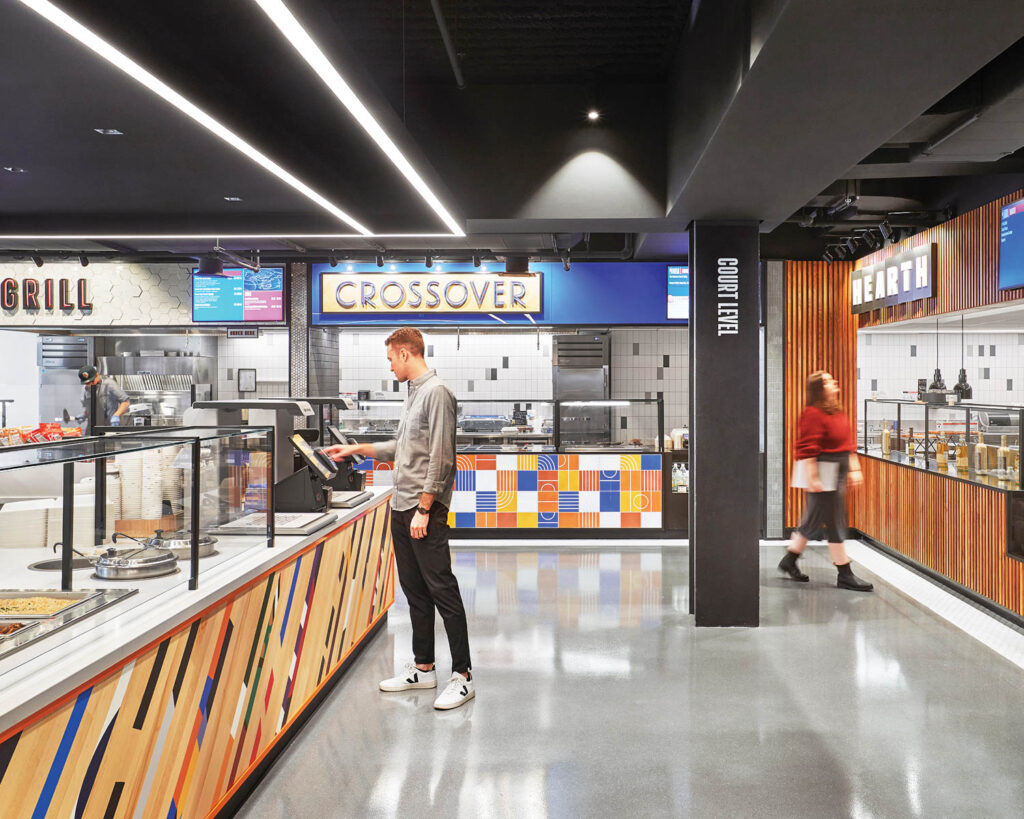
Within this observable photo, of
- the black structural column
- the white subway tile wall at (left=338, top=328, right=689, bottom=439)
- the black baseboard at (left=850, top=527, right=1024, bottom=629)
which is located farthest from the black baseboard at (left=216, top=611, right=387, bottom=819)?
the white subway tile wall at (left=338, top=328, right=689, bottom=439)

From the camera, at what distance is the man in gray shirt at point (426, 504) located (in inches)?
138

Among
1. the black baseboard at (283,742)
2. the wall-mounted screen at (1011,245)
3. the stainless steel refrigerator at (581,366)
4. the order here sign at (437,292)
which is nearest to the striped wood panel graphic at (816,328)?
the stainless steel refrigerator at (581,366)

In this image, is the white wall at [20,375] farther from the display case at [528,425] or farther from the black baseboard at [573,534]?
the black baseboard at [573,534]

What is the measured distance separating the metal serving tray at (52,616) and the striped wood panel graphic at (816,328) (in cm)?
671

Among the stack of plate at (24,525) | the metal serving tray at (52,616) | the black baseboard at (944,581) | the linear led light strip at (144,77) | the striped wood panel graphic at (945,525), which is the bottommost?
the black baseboard at (944,581)

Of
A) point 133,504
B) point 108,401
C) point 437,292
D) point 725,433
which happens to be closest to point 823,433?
point 725,433

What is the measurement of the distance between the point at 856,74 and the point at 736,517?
300 cm

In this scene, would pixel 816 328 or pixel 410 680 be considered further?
pixel 816 328

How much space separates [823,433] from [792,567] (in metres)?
1.16

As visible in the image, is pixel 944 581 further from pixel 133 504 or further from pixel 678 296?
pixel 133 504

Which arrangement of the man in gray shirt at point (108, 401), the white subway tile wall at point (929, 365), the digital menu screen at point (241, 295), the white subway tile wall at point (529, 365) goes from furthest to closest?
the white subway tile wall at point (529, 365) → the white subway tile wall at point (929, 365) → the man in gray shirt at point (108, 401) → the digital menu screen at point (241, 295)

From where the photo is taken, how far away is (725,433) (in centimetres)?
491

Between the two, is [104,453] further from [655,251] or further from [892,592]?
[655,251]

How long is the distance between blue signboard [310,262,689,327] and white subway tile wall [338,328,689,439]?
1684 mm
